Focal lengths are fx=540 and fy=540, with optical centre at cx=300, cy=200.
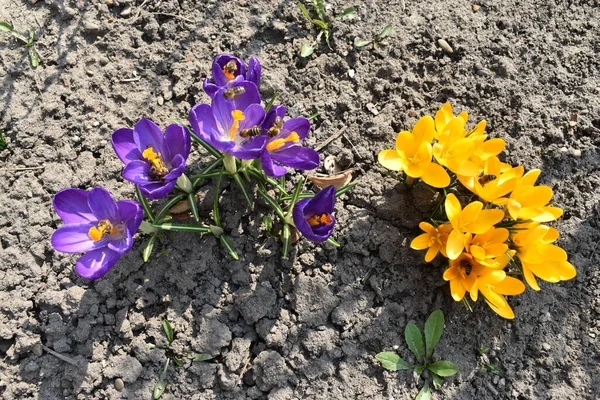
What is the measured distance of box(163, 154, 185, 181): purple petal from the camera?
202 cm

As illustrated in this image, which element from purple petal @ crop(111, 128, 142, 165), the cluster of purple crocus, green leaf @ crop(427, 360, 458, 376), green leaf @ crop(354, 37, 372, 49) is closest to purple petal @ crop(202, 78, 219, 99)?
the cluster of purple crocus

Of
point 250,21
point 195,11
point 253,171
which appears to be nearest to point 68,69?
point 195,11

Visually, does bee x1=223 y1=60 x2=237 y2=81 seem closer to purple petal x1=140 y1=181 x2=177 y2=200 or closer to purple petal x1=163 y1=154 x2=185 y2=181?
purple petal x1=163 y1=154 x2=185 y2=181

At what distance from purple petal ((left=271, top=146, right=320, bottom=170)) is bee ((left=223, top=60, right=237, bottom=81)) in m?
0.37

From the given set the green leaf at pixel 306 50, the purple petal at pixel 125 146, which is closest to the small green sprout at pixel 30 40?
the purple petal at pixel 125 146

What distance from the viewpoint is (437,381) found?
7.80 ft

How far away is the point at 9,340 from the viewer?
2301mm

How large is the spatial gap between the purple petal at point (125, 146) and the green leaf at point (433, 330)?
1438mm

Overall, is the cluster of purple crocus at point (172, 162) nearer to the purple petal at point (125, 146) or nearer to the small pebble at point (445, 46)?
the purple petal at point (125, 146)

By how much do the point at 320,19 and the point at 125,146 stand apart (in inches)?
50.6

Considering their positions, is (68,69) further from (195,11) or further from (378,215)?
(378,215)

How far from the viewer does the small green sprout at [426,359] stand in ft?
7.77

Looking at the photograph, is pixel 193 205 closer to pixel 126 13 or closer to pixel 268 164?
pixel 268 164

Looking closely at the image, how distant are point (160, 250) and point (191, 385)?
60 centimetres
